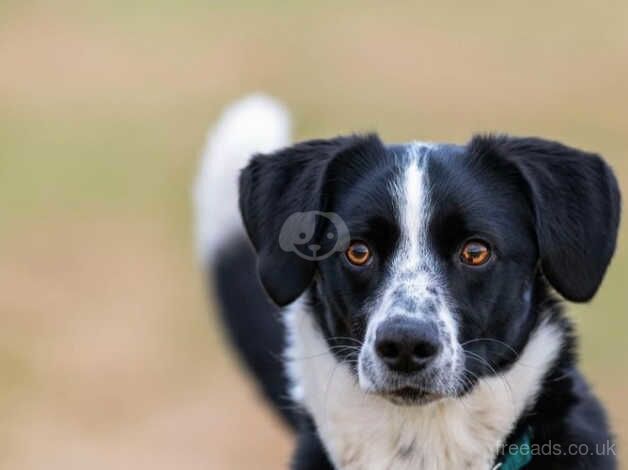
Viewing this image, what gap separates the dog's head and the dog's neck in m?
0.06

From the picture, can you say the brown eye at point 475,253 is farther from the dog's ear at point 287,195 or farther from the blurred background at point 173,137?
the blurred background at point 173,137

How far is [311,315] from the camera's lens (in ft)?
13.8

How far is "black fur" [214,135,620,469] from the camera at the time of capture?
3.89 metres

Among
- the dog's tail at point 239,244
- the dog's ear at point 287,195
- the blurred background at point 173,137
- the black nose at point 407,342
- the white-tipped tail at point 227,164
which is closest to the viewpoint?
the black nose at point 407,342

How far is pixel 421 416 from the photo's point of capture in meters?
4.05

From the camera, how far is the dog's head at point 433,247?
149 inches

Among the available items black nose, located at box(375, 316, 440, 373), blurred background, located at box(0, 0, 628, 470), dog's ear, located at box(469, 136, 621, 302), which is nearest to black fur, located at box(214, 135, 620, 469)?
dog's ear, located at box(469, 136, 621, 302)

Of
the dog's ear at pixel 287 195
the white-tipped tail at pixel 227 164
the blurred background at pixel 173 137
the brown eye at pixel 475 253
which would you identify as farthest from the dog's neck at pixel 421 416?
the white-tipped tail at pixel 227 164

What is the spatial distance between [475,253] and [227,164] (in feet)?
6.39

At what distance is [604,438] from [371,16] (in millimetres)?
13682

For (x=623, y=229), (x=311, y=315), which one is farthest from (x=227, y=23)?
(x=311, y=315)

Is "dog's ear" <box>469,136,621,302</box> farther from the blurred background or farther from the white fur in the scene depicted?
the blurred background

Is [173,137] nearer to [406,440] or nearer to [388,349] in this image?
[406,440]

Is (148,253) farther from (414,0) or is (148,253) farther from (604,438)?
(414,0)
